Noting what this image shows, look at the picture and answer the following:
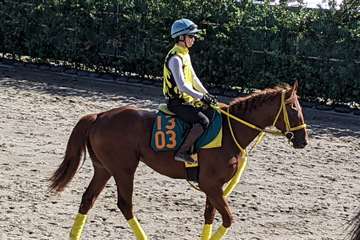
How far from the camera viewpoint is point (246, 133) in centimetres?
668

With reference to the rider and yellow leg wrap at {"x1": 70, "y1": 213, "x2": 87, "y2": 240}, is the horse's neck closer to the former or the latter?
the rider

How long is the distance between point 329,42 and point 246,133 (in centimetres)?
976

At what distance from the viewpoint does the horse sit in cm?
654

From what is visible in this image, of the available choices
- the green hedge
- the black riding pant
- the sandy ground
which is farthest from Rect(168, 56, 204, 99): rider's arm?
the green hedge

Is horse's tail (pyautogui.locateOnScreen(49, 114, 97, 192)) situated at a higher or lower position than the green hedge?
lower

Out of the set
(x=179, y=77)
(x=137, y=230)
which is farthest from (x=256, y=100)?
(x=137, y=230)

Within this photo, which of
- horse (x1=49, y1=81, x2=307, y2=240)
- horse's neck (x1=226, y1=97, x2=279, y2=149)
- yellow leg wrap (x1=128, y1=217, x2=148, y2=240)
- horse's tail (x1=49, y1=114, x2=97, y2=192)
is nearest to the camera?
yellow leg wrap (x1=128, y1=217, x2=148, y2=240)

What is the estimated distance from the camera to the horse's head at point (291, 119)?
21.6 ft

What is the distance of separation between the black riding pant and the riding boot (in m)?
0.09

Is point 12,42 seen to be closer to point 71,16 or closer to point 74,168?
point 71,16

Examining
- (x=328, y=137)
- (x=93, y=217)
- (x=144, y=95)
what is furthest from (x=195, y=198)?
(x=144, y=95)

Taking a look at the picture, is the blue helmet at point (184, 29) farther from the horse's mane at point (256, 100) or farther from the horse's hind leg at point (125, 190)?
the horse's hind leg at point (125, 190)

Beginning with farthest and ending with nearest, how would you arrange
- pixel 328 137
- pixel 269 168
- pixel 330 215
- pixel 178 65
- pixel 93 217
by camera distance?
pixel 328 137 → pixel 269 168 → pixel 330 215 → pixel 93 217 → pixel 178 65

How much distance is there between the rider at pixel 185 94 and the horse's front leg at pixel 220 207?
364 millimetres
